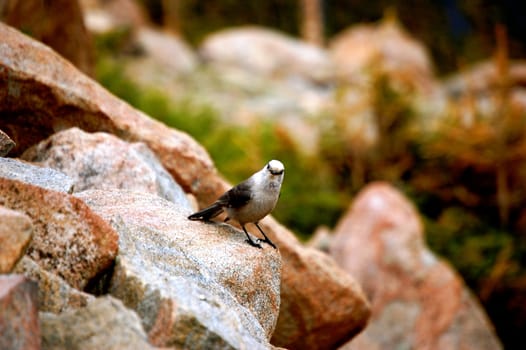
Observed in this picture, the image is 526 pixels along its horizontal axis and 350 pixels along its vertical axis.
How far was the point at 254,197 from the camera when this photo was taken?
425cm

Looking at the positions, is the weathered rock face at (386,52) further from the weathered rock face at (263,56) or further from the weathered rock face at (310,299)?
the weathered rock face at (310,299)

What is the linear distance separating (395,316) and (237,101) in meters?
10.2

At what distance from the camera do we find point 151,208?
13.8 feet

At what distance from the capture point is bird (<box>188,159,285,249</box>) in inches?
167

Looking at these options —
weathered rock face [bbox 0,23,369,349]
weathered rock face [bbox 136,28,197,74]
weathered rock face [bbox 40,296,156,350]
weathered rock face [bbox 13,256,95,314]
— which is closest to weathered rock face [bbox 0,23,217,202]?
weathered rock face [bbox 0,23,369,349]

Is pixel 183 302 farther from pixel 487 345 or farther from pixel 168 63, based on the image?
pixel 168 63

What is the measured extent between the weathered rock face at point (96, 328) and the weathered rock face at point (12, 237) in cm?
27

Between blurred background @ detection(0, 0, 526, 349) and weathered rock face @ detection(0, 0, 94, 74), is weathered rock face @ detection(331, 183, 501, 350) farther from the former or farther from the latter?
weathered rock face @ detection(0, 0, 94, 74)

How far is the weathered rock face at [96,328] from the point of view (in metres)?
2.59

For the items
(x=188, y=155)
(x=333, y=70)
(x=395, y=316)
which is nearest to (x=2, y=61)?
(x=188, y=155)

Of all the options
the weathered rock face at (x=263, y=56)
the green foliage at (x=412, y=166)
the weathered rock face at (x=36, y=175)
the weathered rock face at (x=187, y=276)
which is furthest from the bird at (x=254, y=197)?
the weathered rock face at (x=263, y=56)

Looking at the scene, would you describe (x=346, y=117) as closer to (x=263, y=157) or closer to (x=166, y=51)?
(x=263, y=157)

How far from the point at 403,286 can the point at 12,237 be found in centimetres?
599

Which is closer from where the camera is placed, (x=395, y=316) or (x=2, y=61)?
(x=2, y=61)
